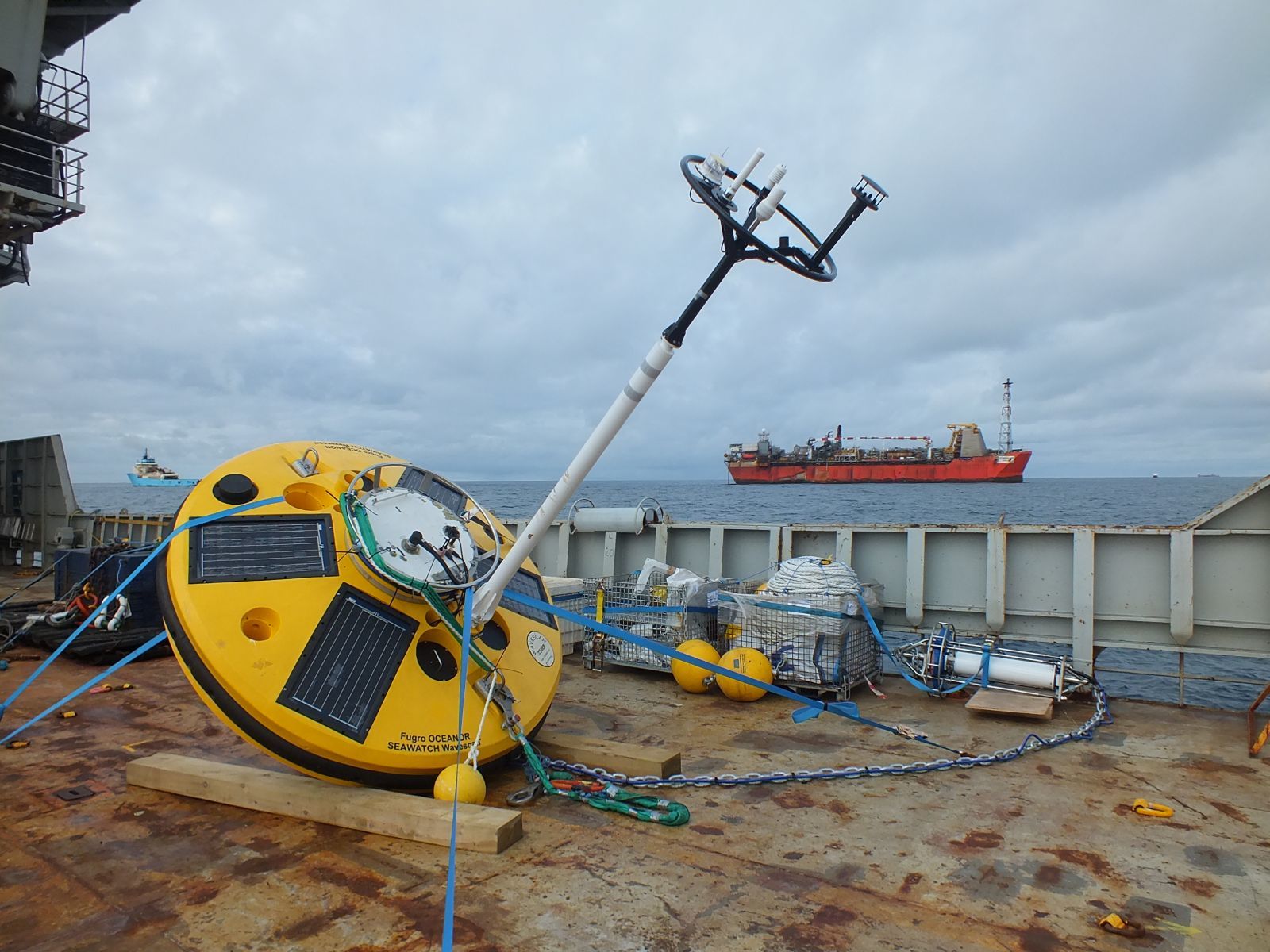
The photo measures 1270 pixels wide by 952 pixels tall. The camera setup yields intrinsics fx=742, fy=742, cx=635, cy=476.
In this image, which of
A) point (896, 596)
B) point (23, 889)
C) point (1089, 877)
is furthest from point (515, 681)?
point (896, 596)

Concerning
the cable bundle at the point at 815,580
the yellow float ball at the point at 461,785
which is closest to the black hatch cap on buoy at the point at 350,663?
the yellow float ball at the point at 461,785

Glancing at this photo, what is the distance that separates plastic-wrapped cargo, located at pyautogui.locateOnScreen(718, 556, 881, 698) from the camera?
7051mm

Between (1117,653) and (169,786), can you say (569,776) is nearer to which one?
(169,786)

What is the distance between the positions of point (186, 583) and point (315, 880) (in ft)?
5.41

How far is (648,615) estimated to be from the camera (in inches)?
326

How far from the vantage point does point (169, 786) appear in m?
4.31

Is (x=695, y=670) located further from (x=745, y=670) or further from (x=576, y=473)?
(x=576, y=473)

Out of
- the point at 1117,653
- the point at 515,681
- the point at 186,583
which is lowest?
the point at 1117,653

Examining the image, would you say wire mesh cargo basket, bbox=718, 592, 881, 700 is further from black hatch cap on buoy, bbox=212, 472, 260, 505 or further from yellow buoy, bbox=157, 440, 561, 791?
black hatch cap on buoy, bbox=212, 472, 260, 505

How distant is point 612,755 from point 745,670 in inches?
90.8

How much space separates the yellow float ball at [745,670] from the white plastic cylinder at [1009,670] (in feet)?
Result: 6.35

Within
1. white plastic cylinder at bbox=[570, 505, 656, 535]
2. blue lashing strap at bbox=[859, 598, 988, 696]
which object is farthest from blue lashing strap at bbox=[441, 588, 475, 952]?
white plastic cylinder at bbox=[570, 505, 656, 535]

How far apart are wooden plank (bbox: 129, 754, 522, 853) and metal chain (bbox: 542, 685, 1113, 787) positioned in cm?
100

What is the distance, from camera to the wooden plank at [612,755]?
4.70 metres
